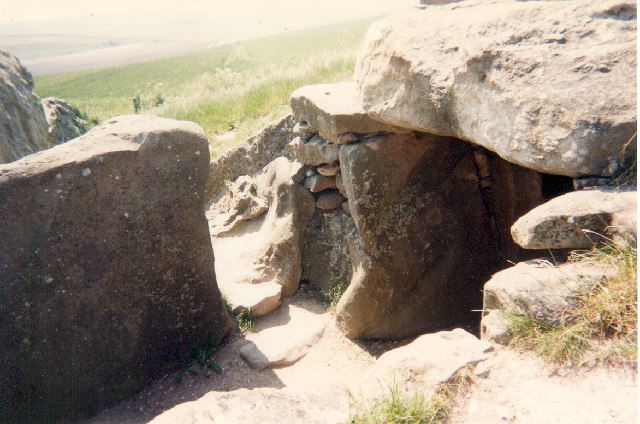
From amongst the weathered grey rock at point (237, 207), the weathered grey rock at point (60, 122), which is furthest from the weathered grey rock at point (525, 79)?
the weathered grey rock at point (60, 122)

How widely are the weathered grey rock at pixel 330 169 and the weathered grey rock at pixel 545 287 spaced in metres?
→ 2.75

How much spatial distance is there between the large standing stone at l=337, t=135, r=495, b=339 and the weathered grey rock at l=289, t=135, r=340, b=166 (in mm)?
458

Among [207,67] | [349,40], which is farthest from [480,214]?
[207,67]

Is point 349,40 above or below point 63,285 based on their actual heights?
above

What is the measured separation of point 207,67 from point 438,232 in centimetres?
1195

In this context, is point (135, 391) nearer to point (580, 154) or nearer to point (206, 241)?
point (206, 241)

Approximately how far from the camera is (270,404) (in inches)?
93.1

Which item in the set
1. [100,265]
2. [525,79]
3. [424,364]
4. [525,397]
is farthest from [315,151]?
[525,397]

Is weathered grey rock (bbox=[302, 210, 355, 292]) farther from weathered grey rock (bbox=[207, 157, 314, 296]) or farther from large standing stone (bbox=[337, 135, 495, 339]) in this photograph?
large standing stone (bbox=[337, 135, 495, 339])

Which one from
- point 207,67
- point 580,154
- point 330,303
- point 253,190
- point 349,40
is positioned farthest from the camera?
point 207,67

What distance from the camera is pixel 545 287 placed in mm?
2465

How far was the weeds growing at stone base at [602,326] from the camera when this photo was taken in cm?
215

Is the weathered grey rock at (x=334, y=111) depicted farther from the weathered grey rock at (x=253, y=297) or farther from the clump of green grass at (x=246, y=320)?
the clump of green grass at (x=246, y=320)

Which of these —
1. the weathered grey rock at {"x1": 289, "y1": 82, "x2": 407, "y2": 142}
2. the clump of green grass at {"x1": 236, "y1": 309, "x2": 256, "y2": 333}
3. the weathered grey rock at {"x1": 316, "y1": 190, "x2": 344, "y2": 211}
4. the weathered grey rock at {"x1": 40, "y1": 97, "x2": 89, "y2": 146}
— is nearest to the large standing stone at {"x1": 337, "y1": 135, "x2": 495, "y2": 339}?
the weathered grey rock at {"x1": 289, "y1": 82, "x2": 407, "y2": 142}
